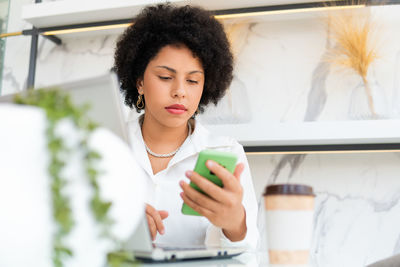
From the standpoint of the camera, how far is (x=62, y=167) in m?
0.33

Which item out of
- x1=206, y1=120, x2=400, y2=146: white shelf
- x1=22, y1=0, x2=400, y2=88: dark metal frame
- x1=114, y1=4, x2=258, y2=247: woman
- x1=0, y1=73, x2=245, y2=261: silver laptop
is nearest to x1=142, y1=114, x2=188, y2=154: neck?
x1=114, y1=4, x2=258, y2=247: woman

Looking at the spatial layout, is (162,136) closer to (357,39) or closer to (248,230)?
(248,230)

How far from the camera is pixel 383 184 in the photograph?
1.62m

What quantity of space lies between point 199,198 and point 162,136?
0.66 meters

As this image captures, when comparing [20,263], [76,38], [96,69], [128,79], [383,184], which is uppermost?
[76,38]

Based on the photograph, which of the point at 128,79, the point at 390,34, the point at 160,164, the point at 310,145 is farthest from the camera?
the point at 390,34

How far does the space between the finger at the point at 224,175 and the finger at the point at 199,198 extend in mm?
39

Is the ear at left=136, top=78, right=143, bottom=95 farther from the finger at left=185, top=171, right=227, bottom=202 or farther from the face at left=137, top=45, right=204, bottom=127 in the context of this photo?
the finger at left=185, top=171, right=227, bottom=202

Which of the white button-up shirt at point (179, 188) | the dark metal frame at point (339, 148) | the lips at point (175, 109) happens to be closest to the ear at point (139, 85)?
the white button-up shirt at point (179, 188)

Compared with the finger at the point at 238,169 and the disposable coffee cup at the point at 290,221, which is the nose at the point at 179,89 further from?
the disposable coffee cup at the point at 290,221

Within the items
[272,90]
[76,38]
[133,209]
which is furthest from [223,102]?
[133,209]

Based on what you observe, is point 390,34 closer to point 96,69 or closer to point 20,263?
point 96,69

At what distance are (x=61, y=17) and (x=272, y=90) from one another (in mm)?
859

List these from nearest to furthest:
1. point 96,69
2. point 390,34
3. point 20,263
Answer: point 20,263 → point 390,34 → point 96,69
